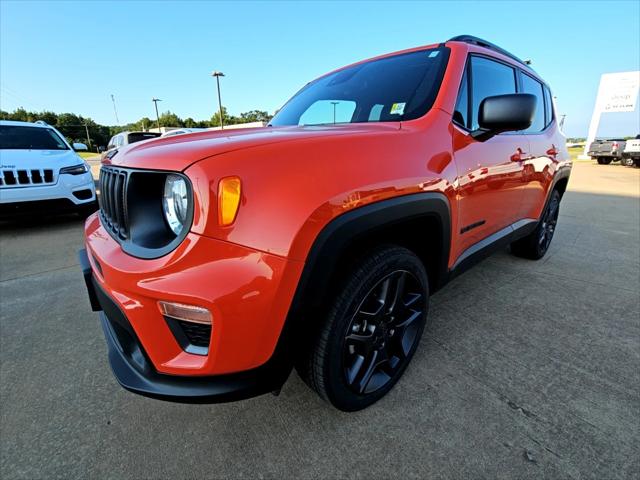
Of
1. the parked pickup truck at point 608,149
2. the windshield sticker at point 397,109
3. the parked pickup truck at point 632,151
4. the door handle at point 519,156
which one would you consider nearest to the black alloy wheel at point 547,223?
the door handle at point 519,156

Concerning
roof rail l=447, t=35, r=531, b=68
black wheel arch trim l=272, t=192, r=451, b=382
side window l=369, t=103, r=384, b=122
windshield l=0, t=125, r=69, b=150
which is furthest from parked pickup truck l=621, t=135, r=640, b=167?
windshield l=0, t=125, r=69, b=150

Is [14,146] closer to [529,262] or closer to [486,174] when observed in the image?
[486,174]

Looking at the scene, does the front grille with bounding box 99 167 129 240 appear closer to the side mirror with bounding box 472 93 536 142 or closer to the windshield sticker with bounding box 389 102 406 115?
the windshield sticker with bounding box 389 102 406 115

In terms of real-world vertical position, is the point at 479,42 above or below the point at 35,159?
above

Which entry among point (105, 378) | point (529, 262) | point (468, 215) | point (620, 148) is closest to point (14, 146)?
point (105, 378)

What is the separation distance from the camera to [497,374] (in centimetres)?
182

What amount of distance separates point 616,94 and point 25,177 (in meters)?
31.4

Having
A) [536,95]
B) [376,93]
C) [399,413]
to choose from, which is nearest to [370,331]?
[399,413]

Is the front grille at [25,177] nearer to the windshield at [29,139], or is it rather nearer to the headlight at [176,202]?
the windshield at [29,139]

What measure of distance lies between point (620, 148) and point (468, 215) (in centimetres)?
2050

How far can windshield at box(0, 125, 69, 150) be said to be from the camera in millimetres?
4820

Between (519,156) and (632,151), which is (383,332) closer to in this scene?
(519,156)

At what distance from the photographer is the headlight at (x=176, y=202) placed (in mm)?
1104

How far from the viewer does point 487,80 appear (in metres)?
2.20
